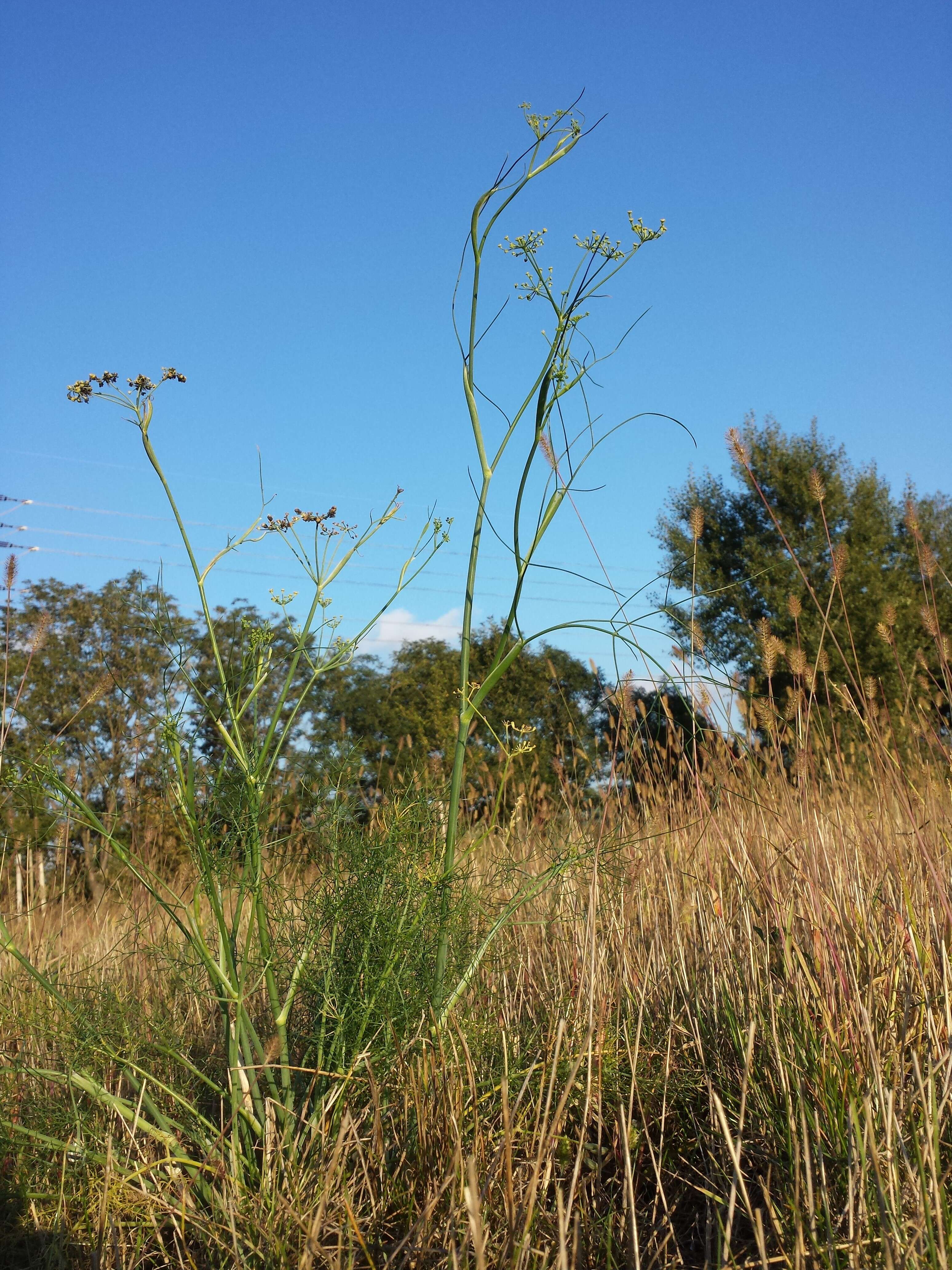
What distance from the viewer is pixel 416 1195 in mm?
1893

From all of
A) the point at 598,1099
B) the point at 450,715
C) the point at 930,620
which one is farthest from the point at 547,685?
the point at 598,1099

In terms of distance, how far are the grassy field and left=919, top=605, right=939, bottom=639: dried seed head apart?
56 cm

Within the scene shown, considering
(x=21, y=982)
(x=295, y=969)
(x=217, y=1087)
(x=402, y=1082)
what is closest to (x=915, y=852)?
(x=402, y=1082)

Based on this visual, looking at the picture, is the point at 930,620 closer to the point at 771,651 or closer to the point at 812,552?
the point at 771,651

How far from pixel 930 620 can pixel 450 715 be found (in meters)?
13.2

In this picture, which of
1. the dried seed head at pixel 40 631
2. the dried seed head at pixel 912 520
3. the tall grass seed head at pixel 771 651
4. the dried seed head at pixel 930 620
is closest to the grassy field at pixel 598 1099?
the tall grass seed head at pixel 771 651

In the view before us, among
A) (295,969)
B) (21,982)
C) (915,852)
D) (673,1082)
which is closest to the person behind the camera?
(295,969)

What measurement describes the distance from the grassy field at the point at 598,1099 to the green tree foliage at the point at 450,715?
2.24 ft

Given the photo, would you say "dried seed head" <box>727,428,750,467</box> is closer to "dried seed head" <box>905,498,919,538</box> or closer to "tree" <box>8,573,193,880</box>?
"dried seed head" <box>905,498,919,538</box>

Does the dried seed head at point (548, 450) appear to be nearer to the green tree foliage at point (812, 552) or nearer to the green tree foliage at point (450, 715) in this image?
the green tree foliage at point (450, 715)

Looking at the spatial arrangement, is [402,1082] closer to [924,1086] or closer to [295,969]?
[295,969]

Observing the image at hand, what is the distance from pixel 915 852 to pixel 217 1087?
7.22 ft

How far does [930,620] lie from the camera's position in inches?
130

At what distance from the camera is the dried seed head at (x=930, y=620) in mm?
3184
